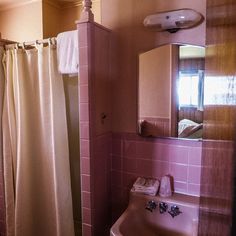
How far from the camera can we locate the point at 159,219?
1.33 m

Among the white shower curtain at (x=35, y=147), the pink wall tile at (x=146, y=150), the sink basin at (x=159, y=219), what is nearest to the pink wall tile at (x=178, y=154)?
the pink wall tile at (x=146, y=150)

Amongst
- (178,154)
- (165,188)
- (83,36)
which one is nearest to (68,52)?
(83,36)

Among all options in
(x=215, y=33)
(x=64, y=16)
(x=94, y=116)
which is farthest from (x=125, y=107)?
(x=64, y=16)

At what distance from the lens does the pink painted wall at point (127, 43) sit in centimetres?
138

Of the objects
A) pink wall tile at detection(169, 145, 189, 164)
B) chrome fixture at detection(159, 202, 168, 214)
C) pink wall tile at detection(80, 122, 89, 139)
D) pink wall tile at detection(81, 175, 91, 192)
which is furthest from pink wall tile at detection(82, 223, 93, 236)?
pink wall tile at detection(169, 145, 189, 164)

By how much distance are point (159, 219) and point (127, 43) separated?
1.14m

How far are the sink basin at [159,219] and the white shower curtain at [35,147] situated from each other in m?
0.54

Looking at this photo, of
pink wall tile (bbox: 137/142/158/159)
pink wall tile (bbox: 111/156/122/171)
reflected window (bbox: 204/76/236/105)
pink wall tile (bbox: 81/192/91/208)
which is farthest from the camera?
pink wall tile (bbox: 111/156/122/171)

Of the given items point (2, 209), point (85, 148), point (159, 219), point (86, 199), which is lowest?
point (2, 209)

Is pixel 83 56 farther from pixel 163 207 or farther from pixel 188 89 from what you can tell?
pixel 163 207

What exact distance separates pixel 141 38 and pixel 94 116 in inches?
23.4

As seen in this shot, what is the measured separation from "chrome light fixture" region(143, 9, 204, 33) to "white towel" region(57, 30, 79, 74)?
1.54 feet

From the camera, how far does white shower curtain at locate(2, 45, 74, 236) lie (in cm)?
158

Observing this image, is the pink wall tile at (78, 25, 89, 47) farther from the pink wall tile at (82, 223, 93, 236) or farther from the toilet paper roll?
the pink wall tile at (82, 223, 93, 236)
